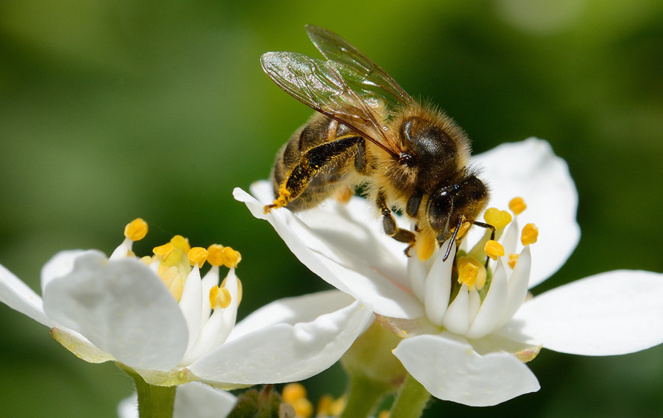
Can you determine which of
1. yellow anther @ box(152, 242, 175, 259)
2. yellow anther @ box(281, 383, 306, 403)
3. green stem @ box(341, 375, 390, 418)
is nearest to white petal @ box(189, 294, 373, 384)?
yellow anther @ box(152, 242, 175, 259)

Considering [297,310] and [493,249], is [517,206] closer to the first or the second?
[493,249]

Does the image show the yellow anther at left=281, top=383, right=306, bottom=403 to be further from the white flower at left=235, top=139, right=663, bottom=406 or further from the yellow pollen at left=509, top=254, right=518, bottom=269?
the yellow pollen at left=509, top=254, right=518, bottom=269

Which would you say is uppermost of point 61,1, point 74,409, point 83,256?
point 83,256

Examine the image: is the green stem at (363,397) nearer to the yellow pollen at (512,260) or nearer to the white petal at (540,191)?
the yellow pollen at (512,260)

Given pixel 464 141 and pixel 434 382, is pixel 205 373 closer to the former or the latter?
pixel 434 382

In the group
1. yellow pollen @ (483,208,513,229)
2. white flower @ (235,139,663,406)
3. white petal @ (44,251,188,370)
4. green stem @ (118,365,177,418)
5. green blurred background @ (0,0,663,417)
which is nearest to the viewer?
white petal @ (44,251,188,370)

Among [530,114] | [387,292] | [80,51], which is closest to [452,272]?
[387,292]
